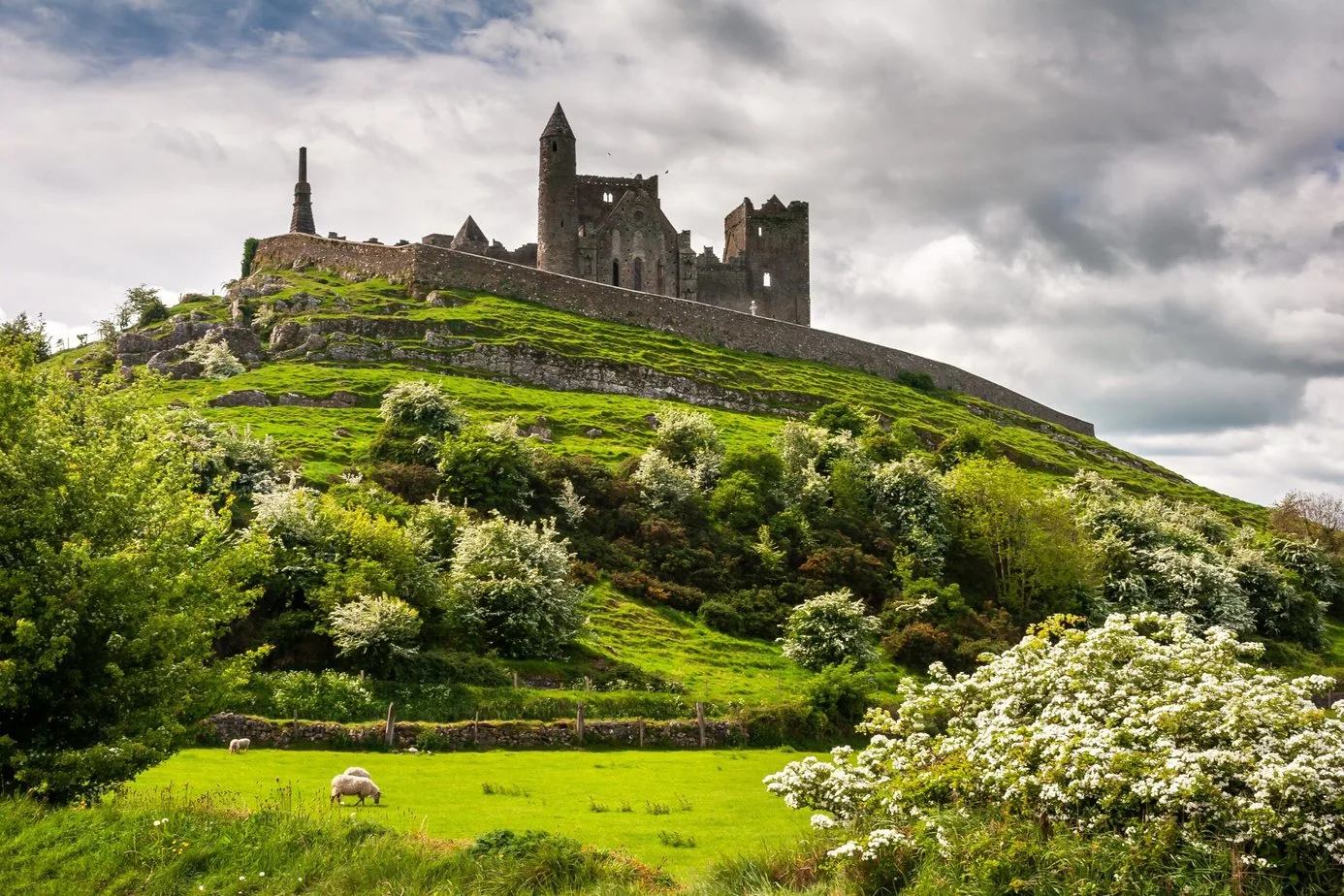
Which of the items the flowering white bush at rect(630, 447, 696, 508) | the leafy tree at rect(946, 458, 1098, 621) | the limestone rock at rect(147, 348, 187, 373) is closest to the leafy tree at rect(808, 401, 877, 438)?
A: the leafy tree at rect(946, 458, 1098, 621)

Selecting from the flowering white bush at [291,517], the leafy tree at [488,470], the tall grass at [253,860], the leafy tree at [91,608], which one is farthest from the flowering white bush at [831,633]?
the leafy tree at [91,608]

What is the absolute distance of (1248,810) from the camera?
550 inches

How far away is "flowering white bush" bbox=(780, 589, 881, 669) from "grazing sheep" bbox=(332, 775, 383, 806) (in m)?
22.9

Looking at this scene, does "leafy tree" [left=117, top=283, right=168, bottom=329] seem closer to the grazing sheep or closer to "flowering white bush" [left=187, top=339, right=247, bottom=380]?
"flowering white bush" [left=187, top=339, right=247, bottom=380]

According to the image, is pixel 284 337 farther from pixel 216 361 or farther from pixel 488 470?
pixel 488 470

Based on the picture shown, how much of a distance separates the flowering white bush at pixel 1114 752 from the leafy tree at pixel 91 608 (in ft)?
32.8

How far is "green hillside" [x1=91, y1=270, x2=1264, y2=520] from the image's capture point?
62188 mm

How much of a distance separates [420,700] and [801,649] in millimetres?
15829

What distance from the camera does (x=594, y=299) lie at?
9344cm

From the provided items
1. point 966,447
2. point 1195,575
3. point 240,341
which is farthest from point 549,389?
point 1195,575

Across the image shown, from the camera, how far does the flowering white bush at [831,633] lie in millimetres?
43031

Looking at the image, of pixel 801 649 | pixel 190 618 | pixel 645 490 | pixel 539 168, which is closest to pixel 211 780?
pixel 190 618

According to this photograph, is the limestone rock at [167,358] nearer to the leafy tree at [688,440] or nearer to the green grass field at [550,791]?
the leafy tree at [688,440]

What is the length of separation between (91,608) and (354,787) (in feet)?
22.6
